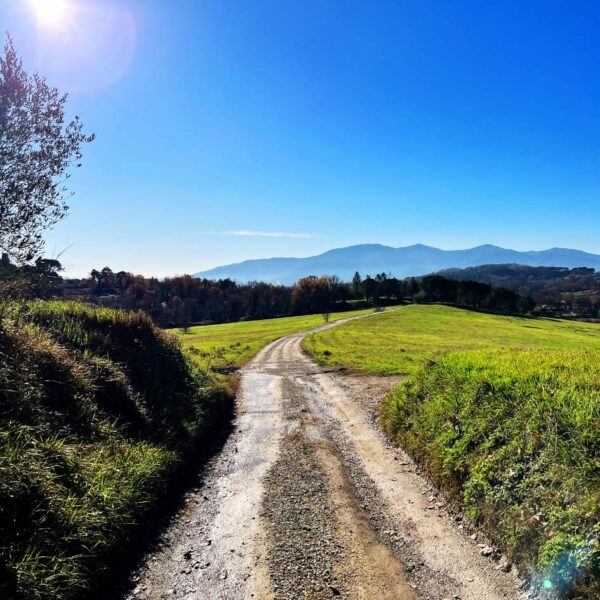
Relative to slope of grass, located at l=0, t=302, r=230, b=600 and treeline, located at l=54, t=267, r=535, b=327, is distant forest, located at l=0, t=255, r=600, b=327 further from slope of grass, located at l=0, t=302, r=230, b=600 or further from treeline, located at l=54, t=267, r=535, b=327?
slope of grass, located at l=0, t=302, r=230, b=600

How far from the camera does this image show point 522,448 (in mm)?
9023

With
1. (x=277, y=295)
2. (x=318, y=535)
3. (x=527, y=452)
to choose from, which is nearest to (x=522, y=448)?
(x=527, y=452)

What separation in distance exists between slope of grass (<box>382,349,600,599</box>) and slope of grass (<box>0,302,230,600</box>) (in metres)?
7.40

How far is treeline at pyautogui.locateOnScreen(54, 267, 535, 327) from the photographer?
5423 inches

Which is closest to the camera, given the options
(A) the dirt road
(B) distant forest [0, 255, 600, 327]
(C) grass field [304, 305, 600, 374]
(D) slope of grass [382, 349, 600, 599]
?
(D) slope of grass [382, 349, 600, 599]

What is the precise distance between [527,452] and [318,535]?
4.76 meters

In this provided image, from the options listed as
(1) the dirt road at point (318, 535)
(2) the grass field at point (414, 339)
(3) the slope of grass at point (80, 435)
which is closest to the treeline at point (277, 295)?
(2) the grass field at point (414, 339)

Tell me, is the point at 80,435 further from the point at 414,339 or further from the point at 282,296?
the point at 282,296

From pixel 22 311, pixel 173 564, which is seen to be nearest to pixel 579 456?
pixel 173 564

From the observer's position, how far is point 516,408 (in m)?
10.1

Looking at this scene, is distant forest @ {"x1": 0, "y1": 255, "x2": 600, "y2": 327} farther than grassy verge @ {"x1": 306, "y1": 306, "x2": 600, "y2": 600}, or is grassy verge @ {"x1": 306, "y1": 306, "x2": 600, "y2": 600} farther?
distant forest @ {"x1": 0, "y1": 255, "x2": 600, "y2": 327}

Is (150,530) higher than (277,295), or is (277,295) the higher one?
(277,295)

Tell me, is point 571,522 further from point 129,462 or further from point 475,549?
point 129,462

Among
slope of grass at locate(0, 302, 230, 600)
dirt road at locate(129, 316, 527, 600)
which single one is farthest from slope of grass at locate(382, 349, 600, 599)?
slope of grass at locate(0, 302, 230, 600)
